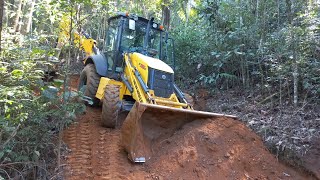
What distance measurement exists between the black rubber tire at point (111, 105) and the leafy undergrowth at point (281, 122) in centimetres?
254

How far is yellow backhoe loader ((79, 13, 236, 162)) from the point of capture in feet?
17.7

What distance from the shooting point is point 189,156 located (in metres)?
5.45

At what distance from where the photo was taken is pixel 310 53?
728 cm

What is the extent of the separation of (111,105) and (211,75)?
Result: 4.52 metres

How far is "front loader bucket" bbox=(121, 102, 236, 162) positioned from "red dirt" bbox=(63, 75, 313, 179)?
120 mm

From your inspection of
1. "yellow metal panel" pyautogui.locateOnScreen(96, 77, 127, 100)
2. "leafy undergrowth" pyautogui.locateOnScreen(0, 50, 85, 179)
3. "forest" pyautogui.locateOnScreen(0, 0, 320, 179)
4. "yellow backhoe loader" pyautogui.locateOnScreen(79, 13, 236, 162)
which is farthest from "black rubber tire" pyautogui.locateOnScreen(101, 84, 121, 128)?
"leafy undergrowth" pyautogui.locateOnScreen(0, 50, 85, 179)

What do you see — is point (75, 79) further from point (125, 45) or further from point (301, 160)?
point (301, 160)

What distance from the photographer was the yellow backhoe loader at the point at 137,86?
5402 millimetres

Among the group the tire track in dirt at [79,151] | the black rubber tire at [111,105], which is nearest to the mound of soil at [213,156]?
the tire track in dirt at [79,151]

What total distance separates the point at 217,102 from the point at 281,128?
264 cm

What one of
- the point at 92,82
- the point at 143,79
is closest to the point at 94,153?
the point at 143,79

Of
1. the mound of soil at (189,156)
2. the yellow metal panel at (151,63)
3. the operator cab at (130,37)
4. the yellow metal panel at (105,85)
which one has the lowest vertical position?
the mound of soil at (189,156)

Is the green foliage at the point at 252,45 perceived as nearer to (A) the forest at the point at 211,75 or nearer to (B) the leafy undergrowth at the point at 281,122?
(A) the forest at the point at 211,75

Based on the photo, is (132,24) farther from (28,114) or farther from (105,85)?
(28,114)
